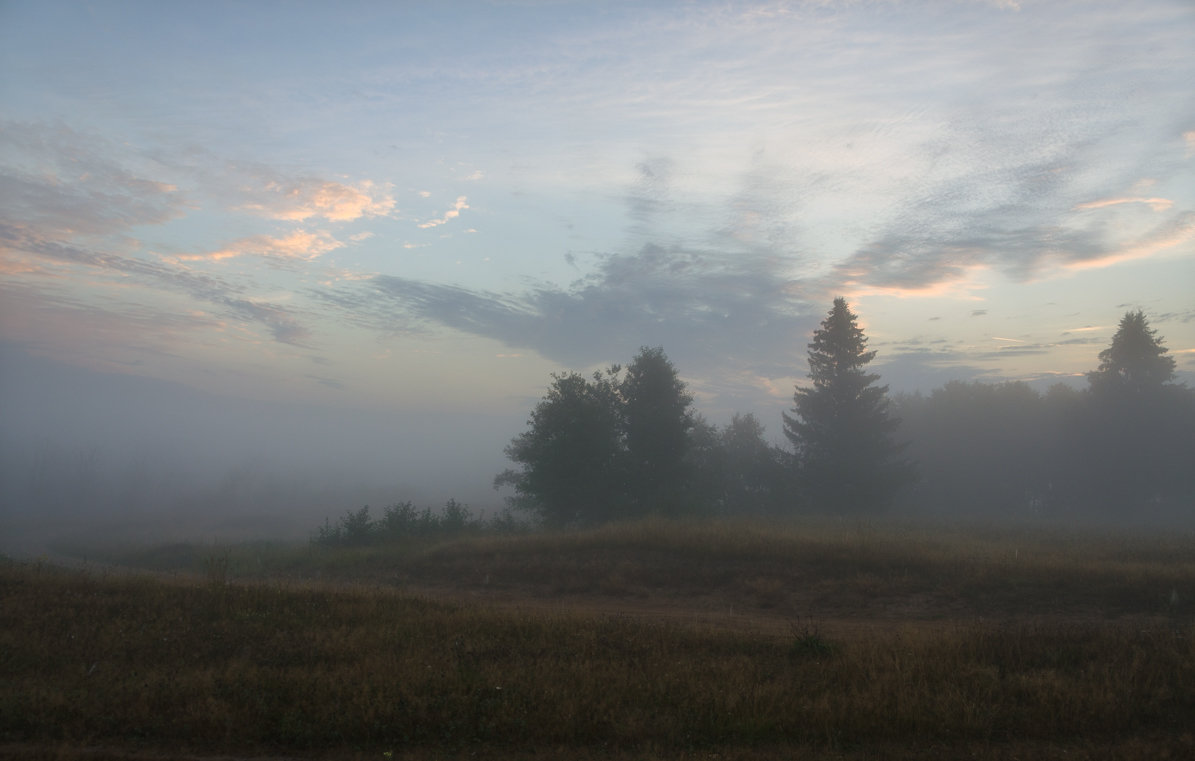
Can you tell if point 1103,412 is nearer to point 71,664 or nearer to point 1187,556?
point 1187,556

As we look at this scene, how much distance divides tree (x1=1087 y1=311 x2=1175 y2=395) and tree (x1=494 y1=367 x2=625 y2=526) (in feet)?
115

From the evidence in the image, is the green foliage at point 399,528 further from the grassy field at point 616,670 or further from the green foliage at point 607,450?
the grassy field at point 616,670

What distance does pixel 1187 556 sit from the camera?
53.6ft

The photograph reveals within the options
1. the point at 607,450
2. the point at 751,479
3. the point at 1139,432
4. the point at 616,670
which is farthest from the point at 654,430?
the point at 1139,432

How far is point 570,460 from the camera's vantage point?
32.1 m

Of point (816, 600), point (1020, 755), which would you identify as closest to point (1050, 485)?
point (816, 600)

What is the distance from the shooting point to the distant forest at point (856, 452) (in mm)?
33000

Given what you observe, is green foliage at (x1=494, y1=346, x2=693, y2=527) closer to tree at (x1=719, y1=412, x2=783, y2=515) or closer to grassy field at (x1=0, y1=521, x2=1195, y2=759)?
tree at (x1=719, y1=412, x2=783, y2=515)

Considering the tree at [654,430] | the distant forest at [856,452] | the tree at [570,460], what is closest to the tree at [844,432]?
the distant forest at [856,452]

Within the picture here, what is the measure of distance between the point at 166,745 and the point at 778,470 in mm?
38753

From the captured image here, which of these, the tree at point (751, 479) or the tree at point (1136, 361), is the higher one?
the tree at point (1136, 361)

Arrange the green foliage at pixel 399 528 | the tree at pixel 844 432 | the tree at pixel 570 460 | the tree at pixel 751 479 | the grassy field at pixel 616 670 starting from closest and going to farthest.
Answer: the grassy field at pixel 616 670, the green foliage at pixel 399 528, the tree at pixel 570 460, the tree at pixel 844 432, the tree at pixel 751 479

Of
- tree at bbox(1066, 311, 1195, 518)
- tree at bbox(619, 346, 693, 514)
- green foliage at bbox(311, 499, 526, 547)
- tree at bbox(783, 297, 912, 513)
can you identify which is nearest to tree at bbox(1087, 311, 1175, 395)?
tree at bbox(1066, 311, 1195, 518)

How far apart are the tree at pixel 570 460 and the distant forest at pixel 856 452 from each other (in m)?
0.08
